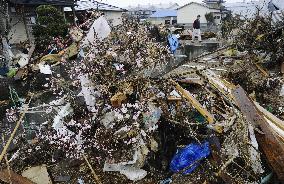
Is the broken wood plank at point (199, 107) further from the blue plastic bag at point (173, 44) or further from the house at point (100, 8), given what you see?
the house at point (100, 8)

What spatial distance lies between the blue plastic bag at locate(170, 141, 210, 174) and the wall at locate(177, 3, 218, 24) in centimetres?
3482

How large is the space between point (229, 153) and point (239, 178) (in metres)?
0.36

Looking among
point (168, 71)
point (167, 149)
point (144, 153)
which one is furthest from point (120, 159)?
point (168, 71)

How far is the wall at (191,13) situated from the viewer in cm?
3886

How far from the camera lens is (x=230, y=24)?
18.0 metres

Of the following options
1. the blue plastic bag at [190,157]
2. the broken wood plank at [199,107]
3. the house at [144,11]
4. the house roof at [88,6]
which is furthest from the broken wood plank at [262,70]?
the house roof at [88,6]

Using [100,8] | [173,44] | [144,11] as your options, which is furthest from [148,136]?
[144,11]

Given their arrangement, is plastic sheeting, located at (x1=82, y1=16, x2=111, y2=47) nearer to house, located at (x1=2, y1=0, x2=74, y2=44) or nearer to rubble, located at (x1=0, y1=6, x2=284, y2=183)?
rubble, located at (x1=0, y1=6, x2=284, y2=183)

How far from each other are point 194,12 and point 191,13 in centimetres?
67

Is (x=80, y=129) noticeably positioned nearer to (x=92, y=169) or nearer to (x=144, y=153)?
(x=92, y=169)

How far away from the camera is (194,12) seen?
40219 millimetres

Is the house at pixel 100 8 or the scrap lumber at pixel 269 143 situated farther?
the house at pixel 100 8

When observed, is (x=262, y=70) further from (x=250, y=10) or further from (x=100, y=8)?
(x=100, y=8)

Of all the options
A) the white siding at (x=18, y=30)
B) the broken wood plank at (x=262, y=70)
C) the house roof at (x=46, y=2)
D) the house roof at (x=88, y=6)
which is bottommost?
the broken wood plank at (x=262, y=70)
